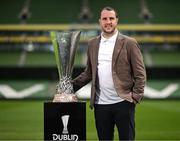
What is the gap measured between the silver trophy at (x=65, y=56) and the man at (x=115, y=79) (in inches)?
11.6

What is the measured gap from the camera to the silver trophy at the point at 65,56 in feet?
17.3

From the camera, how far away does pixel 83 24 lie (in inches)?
910

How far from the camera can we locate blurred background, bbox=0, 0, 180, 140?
39.7 ft

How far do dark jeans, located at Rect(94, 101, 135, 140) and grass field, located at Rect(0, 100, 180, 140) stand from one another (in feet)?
13.0

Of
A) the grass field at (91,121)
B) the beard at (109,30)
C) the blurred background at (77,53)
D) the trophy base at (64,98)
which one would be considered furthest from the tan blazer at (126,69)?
the blurred background at (77,53)

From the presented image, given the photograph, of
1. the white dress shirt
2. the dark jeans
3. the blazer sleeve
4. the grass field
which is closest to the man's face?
the white dress shirt

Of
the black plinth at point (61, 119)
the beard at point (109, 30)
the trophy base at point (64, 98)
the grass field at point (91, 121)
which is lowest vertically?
the grass field at point (91, 121)

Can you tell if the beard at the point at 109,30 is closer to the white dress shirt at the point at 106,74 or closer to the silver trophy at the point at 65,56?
the white dress shirt at the point at 106,74

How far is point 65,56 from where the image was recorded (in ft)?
17.5

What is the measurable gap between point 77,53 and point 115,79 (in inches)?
672

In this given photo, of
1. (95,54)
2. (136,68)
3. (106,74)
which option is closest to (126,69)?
(136,68)

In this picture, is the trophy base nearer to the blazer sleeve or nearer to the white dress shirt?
the white dress shirt

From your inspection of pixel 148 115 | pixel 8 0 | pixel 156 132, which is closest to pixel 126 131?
pixel 156 132

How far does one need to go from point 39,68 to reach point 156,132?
909cm
